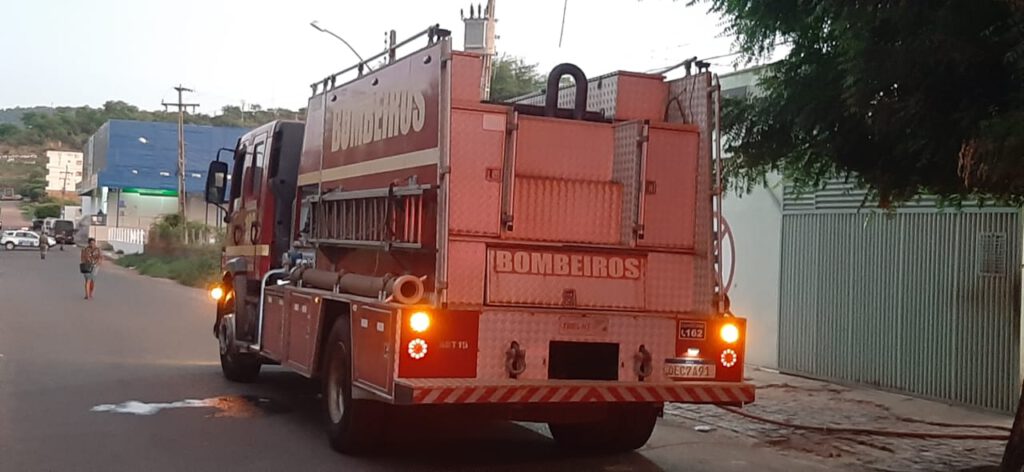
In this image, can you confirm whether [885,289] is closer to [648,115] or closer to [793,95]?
[793,95]

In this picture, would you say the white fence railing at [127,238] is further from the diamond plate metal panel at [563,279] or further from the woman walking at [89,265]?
the diamond plate metal panel at [563,279]

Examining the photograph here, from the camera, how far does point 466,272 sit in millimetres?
7887

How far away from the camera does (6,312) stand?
2309 cm

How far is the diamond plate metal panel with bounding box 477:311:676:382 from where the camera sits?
7.80 m

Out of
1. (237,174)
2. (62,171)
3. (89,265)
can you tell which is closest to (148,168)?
(89,265)

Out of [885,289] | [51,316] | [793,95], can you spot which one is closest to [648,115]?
[793,95]

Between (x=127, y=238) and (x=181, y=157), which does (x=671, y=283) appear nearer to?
(x=181, y=157)

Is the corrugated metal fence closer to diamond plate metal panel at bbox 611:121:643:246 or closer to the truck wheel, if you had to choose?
diamond plate metal panel at bbox 611:121:643:246

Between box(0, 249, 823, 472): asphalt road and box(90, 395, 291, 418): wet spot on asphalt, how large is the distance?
0.04ft

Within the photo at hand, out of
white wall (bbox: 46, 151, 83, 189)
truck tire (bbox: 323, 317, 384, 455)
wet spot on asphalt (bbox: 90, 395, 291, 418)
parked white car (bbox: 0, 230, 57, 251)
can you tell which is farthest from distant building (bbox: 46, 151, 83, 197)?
truck tire (bbox: 323, 317, 384, 455)

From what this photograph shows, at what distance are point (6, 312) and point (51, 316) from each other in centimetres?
127

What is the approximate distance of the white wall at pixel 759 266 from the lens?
623 inches

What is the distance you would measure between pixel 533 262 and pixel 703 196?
146cm

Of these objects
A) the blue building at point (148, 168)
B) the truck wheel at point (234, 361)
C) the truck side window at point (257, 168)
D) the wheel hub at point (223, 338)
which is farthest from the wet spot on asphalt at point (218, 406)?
the blue building at point (148, 168)
